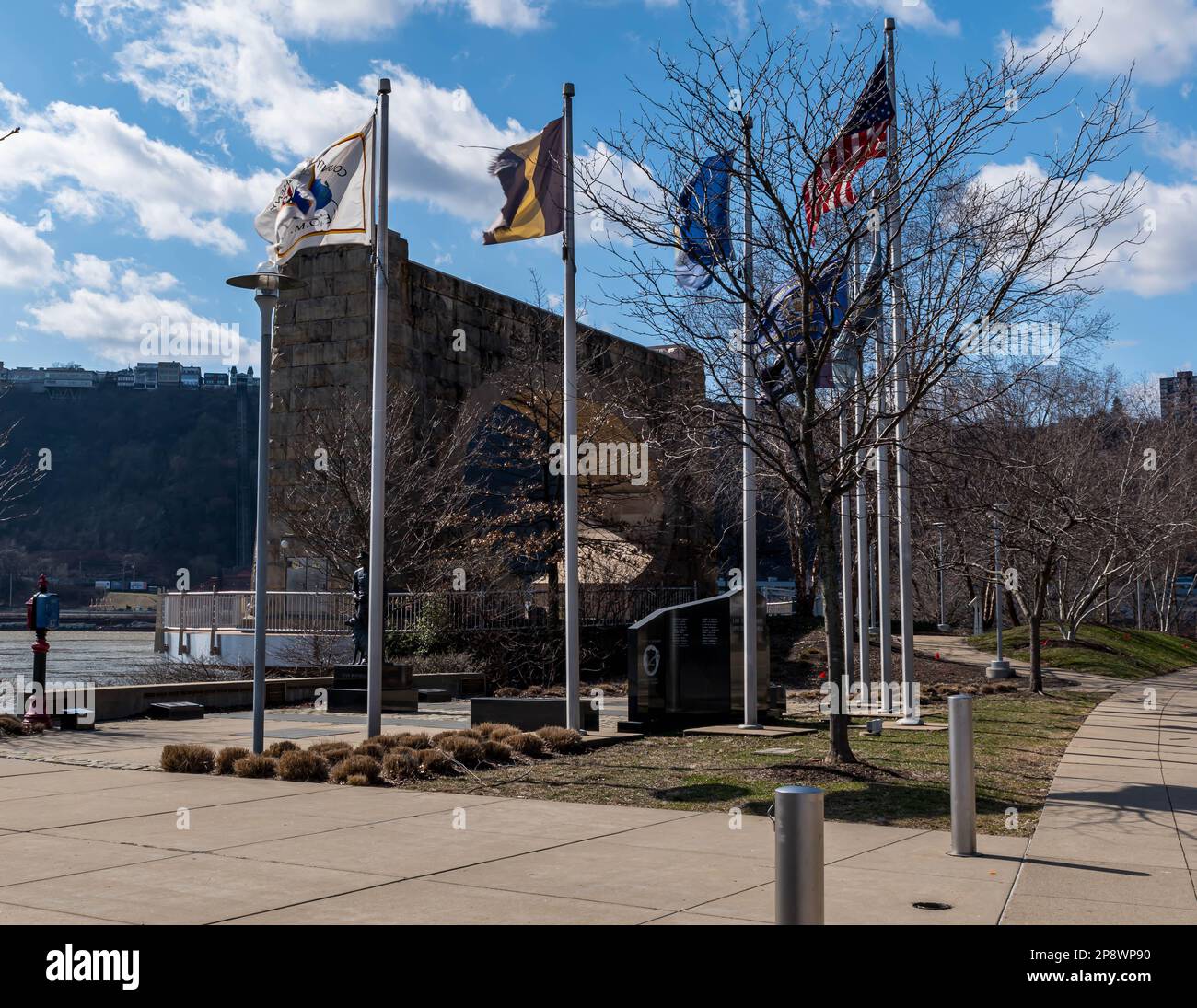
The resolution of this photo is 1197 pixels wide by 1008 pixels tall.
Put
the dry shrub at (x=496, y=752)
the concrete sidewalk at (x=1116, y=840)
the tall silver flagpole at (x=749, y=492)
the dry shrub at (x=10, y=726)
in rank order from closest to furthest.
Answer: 1. the concrete sidewalk at (x=1116, y=840)
2. the dry shrub at (x=496, y=752)
3. the tall silver flagpole at (x=749, y=492)
4. the dry shrub at (x=10, y=726)

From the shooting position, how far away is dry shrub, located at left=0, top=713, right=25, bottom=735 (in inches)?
616

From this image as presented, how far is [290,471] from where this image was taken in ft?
102

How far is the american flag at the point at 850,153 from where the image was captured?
1309 cm

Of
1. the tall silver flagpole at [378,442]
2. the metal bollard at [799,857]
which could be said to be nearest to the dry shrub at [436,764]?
the tall silver flagpole at [378,442]

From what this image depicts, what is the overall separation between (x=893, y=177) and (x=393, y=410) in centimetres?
1887

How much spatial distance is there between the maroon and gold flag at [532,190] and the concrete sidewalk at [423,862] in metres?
7.10

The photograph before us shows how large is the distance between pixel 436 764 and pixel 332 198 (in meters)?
7.03

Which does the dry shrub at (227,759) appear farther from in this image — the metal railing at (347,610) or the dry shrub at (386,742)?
the metal railing at (347,610)

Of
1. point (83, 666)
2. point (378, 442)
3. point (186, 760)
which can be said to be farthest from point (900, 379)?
point (83, 666)

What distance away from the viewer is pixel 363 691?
2106 centimetres

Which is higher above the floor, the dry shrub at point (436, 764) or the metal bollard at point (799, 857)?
the metal bollard at point (799, 857)

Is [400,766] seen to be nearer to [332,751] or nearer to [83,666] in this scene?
[332,751]
